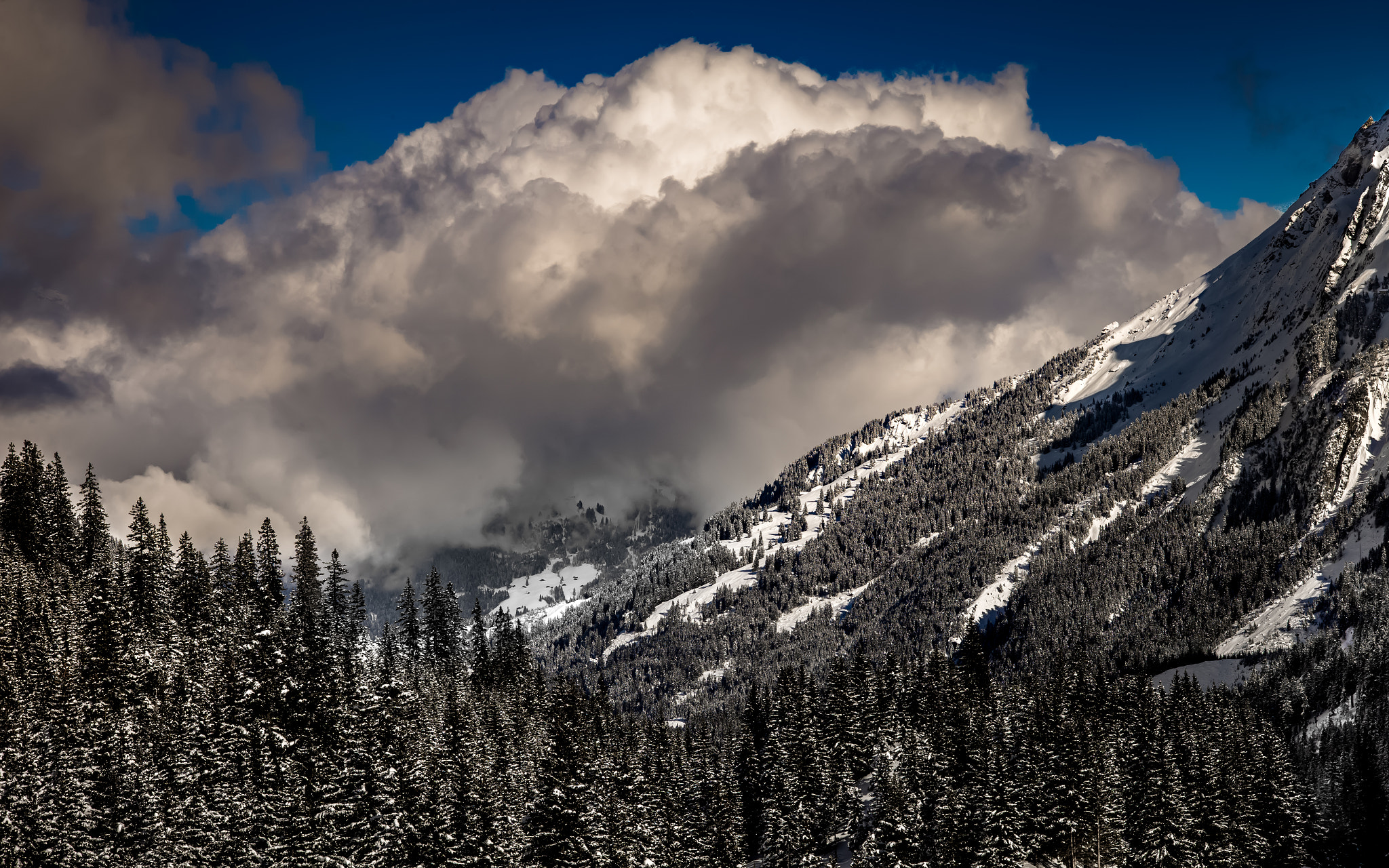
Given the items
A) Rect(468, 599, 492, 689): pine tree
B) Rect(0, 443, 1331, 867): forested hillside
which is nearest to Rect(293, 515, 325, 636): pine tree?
Rect(0, 443, 1331, 867): forested hillside

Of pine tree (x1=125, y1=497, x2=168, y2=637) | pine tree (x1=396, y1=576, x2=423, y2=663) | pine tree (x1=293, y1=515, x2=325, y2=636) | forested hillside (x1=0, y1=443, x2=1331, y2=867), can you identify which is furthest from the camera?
pine tree (x1=396, y1=576, x2=423, y2=663)

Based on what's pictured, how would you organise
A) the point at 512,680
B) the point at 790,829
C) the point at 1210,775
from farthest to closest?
the point at 512,680, the point at 1210,775, the point at 790,829

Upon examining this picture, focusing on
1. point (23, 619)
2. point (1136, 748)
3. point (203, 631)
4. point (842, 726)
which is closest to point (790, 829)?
point (842, 726)

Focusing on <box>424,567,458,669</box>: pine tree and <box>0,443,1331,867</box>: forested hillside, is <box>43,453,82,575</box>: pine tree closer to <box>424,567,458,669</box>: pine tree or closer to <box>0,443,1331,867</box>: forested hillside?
<box>0,443,1331,867</box>: forested hillside

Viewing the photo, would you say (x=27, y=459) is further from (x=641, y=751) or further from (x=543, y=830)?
(x=543, y=830)

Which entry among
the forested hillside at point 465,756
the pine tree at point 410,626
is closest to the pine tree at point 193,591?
the forested hillside at point 465,756

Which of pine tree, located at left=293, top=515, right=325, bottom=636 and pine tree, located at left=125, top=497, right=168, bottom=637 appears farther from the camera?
pine tree, located at left=293, top=515, right=325, bottom=636

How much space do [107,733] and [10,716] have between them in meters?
8.40

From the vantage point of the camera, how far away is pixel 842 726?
115 metres

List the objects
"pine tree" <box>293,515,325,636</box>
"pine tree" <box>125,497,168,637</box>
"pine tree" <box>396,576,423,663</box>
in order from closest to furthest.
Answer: "pine tree" <box>125,497,168,637</box>
"pine tree" <box>293,515,325,636</box>
"pine tree" <box>396,576,423,663</box>

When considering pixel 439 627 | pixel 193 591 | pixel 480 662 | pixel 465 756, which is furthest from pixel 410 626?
pixel 465 756

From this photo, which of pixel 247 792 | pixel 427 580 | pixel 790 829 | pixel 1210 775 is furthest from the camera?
pixel 427 580

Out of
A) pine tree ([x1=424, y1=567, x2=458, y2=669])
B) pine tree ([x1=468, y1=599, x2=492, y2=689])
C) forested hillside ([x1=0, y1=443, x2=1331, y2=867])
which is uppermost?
pine tree ([x1=424, y1=567, x2=458, y2=669])

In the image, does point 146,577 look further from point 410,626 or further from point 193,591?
point 410,626
